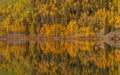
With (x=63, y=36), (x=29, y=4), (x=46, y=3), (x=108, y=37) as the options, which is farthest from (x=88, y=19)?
(x=29, y=4)

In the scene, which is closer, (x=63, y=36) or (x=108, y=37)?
(x=108, y=37)

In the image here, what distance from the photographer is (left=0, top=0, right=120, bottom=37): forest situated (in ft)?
400

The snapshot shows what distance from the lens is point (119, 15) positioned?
384ft

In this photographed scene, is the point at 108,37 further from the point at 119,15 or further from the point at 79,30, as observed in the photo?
the point at 79,30

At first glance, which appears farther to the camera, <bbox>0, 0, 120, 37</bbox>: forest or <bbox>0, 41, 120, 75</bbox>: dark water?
<bbox>0, 0, 120, 37</bbox>: forest

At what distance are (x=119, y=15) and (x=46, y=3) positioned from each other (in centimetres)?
5196

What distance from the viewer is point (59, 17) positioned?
147625 mm

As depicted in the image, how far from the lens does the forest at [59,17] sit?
12206cm

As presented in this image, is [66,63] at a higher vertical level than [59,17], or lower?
higher

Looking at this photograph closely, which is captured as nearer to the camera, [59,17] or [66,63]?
[66,63]

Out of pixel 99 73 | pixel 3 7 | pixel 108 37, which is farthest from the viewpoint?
pixel 3 7

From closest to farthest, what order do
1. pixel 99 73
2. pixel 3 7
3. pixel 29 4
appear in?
pixel 99 73
pixel 29 4
pixel 3 7

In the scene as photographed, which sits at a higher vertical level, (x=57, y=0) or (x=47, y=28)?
(x=57, y=0)

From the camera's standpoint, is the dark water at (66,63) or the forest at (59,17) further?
the forest at (59,17)
